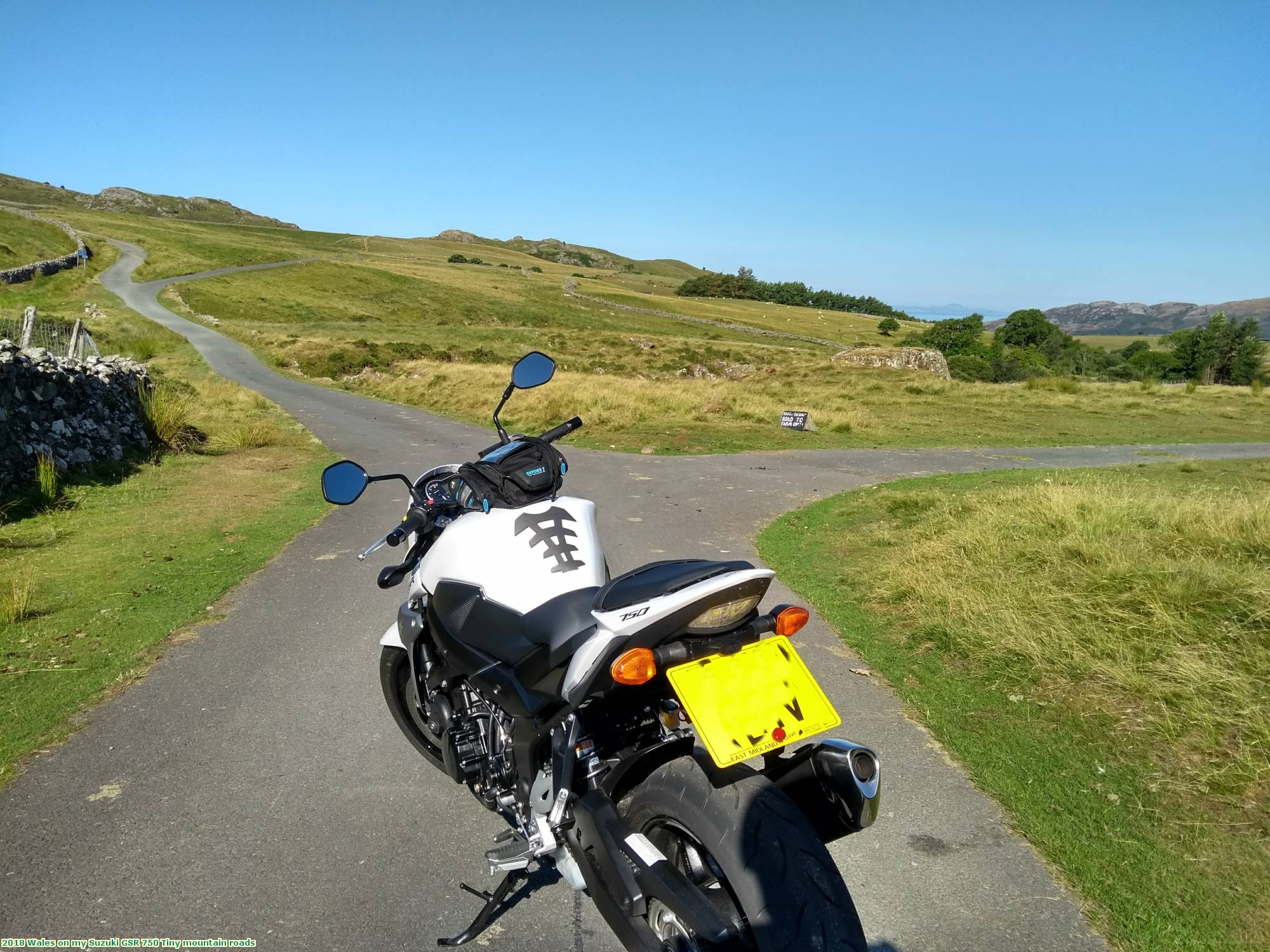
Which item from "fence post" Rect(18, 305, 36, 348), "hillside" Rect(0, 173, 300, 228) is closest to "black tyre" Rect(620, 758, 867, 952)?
"fence post" Rect(18, 305, 36, 348)

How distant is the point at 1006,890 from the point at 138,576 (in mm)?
7162

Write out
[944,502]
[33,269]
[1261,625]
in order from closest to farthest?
[1261,625]
[944,502]
[33,269]

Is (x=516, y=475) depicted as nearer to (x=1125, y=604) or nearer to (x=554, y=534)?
(x=554, y=534)

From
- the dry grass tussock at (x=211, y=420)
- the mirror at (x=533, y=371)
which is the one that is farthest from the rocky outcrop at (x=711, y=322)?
the mirror at (x=533, y=371)

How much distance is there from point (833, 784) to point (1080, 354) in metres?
78.5

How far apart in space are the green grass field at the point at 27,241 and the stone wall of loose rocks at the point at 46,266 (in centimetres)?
64

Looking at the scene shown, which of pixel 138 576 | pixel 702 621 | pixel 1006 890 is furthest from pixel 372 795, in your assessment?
pixel 138 576

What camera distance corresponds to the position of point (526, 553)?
9.11 feet

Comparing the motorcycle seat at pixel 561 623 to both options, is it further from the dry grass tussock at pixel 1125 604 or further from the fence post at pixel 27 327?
the fence post at pixel 27 327

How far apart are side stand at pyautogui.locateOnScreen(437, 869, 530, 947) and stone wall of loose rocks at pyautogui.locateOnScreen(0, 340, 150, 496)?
370 inches

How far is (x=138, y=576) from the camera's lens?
713 cm

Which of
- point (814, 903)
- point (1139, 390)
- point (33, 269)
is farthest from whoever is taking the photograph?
point (33, 269)

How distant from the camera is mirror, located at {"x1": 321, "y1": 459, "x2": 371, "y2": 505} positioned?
3340mm

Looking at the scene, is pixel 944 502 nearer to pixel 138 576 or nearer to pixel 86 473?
pixel 138 576
